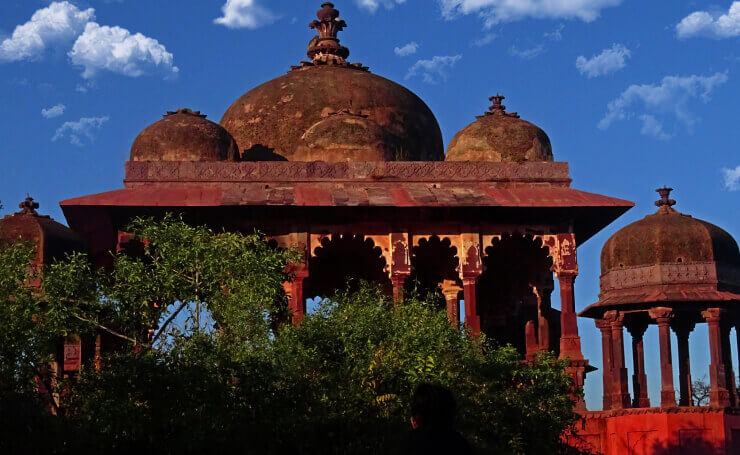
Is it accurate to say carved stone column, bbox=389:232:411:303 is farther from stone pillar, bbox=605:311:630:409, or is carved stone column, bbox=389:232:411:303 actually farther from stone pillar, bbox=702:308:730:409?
stone pillar, bbox=702:308:730:409

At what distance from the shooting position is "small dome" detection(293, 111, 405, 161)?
2244 cm

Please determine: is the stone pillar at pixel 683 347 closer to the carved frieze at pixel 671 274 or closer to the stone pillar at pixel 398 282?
the carved frieze at pixel 671 274

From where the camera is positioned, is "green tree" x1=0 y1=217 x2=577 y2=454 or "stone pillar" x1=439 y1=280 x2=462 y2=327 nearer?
"green tree" x1=0 y1=217 x2=577 y2=454

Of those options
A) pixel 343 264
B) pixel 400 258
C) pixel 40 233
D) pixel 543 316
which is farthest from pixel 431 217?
pixel 40 233

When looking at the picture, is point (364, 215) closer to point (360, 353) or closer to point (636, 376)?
point (360, 353)

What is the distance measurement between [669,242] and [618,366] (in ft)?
8.32

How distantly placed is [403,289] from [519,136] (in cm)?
356

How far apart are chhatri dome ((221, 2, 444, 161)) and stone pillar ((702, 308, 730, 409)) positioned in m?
5.84

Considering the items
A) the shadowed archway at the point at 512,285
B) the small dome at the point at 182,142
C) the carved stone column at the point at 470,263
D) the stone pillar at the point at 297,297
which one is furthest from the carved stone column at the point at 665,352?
the small dome at the point at 182,142

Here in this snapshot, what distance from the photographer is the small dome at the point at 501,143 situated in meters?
22.5

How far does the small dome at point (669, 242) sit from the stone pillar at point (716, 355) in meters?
0.96

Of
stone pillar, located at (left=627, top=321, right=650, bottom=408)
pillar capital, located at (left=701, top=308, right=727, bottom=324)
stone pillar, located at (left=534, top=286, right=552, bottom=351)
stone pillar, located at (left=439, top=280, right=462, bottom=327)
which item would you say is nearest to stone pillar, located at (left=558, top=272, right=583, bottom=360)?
stone pillar, located at (left=534, top=286, right=552, bottom=351)

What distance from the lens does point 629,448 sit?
22.9 m

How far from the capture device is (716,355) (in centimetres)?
2530
